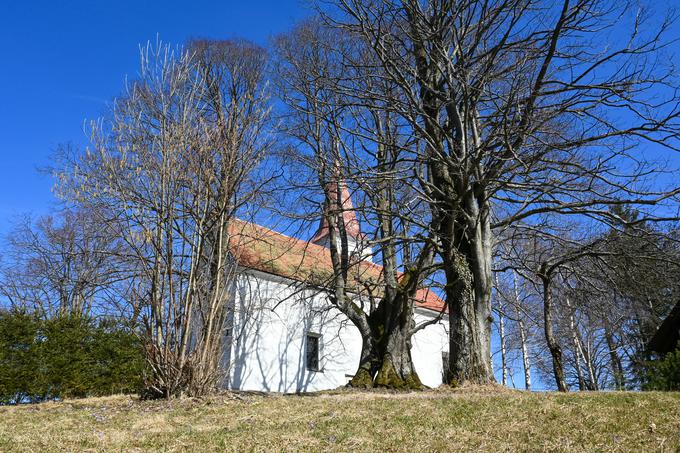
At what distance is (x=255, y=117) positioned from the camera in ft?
34.3

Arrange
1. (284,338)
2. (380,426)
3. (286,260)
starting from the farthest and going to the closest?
(286,260), (284,338), (380,426)

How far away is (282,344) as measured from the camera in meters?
20.9

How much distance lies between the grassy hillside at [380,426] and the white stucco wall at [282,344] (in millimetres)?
10893

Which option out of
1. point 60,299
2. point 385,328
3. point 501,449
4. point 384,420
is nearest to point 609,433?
point 501,449

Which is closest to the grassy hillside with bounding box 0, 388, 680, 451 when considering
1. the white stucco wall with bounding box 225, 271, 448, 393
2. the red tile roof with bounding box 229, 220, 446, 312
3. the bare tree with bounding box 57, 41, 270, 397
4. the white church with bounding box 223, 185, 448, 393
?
the bare tree with bounding box 57, 41, 270, 397

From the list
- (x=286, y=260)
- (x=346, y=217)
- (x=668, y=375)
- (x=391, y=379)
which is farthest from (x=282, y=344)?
(x=668, y=375)

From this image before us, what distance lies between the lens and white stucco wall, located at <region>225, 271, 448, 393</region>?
764 inches

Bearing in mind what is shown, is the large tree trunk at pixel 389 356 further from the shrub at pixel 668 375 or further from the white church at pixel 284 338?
the shrub at pixel 668 375

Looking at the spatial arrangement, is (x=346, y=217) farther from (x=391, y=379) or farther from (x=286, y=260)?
(x=286, y=260)

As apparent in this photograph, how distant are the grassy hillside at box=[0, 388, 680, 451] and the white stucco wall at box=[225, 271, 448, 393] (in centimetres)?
1089

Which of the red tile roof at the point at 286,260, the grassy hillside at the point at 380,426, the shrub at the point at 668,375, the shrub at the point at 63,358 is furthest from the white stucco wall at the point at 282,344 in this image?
the grassy hillside at the point at 380,426

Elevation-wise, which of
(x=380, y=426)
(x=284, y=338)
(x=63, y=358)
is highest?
(x=284, y=338)

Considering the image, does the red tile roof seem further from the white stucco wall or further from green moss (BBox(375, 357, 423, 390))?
green moss (BBox(375, 357, 423, 390))

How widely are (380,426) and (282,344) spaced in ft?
51.1
